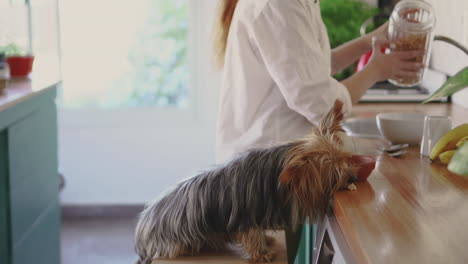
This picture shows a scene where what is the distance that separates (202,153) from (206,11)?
88cm

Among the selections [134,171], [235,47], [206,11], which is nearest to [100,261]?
[134,171]

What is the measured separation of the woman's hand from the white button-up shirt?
0.47 feet

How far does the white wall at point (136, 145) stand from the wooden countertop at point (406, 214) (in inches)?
108

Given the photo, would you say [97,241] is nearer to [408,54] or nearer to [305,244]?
[305,244]

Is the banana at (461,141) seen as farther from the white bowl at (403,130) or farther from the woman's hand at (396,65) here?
the woman's hand at (396,65)

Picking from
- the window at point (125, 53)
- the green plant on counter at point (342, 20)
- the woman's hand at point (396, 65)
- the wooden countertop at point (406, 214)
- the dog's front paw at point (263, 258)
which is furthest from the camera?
the window at point (125, 53)

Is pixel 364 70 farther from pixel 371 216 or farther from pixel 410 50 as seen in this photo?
pixel 371 216

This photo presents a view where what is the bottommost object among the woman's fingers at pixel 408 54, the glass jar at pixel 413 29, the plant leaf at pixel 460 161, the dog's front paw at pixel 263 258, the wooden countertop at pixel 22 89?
the dog's front paw at pixel 263 258

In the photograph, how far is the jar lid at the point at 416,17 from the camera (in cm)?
209

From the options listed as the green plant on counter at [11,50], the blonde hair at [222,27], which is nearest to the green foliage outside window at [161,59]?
the green plant on counter at [11,50]

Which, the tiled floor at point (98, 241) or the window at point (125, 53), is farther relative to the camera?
the window at point (125, 53)

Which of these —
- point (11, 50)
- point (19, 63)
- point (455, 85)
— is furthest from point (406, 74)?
point (11, 50)

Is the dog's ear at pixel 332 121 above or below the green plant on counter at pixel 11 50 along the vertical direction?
above

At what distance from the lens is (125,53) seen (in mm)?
4461
